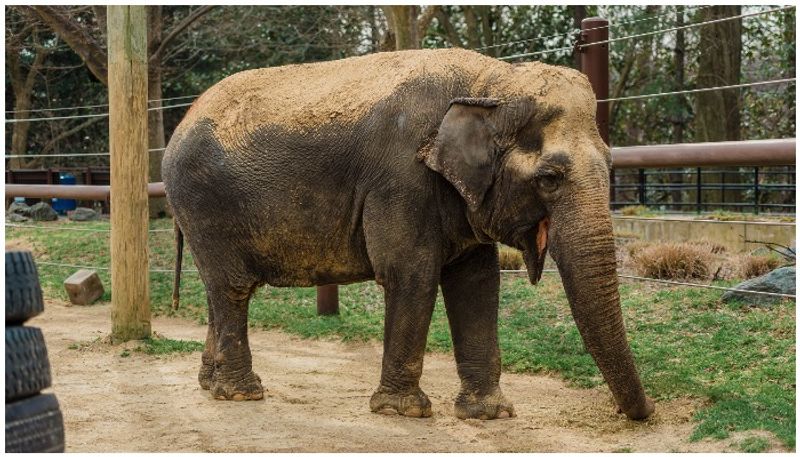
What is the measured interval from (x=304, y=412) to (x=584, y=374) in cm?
183

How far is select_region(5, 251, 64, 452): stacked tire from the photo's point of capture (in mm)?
3189

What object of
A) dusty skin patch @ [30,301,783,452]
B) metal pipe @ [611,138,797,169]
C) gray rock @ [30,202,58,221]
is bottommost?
dusty skin patch @ [30,301,783,452]

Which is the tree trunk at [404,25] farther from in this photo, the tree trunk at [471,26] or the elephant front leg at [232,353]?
the tree trunk at [471,26]

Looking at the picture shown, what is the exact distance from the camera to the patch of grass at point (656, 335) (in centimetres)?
554

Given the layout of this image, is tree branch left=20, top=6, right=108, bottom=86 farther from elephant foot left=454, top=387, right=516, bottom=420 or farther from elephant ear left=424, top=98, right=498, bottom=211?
elephant foot left=454, top=387, right=516, bottom=420

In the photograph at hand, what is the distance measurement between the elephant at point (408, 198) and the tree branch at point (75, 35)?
7699mm

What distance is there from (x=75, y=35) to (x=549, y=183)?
33.6 ft

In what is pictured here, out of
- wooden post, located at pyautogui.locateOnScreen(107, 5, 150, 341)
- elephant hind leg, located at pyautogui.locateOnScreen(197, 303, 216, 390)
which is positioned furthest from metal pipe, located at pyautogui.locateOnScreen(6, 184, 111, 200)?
elephant hind leg, located at pyautogui.locateOnScreen(197, 303, 216, 390)

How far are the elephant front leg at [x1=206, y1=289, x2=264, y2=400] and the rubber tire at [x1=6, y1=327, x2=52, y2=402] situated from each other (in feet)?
10.3

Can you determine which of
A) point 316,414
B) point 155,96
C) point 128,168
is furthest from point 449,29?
point 316,414

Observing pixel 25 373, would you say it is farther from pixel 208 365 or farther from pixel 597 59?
pixel 597 59

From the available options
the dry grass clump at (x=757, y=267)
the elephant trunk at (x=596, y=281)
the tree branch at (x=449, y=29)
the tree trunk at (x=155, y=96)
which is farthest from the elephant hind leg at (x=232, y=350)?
the tree branch at (x=449, y=29)

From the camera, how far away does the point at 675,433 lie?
5203mm

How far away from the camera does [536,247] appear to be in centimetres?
547
